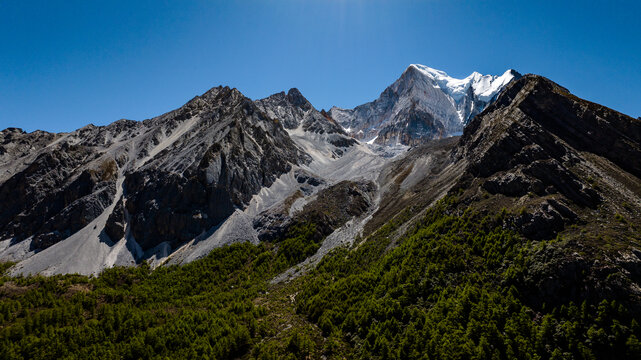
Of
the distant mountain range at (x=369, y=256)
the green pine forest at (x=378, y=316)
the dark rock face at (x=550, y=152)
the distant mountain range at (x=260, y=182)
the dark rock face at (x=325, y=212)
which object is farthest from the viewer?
the dark rock face at (x=325, y=212)

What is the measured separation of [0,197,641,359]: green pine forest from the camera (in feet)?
103

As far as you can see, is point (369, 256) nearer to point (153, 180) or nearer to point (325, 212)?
point (325, 212)

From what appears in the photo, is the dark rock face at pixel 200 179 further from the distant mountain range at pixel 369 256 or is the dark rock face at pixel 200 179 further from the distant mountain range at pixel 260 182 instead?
the distant mountain range at pixel 369 256

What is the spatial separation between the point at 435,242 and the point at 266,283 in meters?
40.6

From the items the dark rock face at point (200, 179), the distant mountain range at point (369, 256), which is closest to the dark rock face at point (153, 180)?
the dark rock face at point (200, 179)

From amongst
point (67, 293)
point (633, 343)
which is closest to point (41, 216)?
point (67, 293)

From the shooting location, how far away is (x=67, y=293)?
52125 millimetres

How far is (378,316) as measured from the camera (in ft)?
133

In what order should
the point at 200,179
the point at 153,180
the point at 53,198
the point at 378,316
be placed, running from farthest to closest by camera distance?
the point at 53,198
the point at 153,180
the point at 200,179
the point at 378,316

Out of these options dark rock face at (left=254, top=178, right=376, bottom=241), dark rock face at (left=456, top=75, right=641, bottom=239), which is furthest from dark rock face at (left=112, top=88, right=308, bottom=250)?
dark rock face at (left=456, top=75, right=641, bottom=239)

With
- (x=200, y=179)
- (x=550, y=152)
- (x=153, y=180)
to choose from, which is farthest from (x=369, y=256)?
(x=153, y=180)

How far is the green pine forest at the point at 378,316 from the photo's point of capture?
31438 millimetres

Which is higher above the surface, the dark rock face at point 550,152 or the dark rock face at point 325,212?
the dark rock face at point 325,212

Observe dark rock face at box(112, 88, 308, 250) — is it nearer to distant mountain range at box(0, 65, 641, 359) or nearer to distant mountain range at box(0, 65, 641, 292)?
distant mountain range at box(0, 65, 641, 292)
